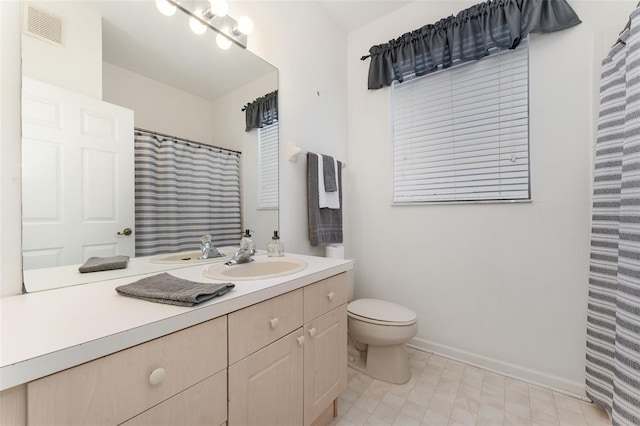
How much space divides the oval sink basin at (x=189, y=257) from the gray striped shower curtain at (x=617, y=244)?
5.35 feet

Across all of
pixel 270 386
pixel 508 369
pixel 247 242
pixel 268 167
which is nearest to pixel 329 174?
pixel 268 167

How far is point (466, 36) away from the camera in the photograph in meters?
1.65

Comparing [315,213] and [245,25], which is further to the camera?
[315,213]

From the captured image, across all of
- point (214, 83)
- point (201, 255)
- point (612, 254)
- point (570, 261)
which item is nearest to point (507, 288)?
point (570, 261)

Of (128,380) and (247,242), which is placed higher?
(247,242)

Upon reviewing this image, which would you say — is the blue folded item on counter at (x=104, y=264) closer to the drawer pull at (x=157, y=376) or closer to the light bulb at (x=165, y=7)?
the drawer pull at (x=157, y=376)

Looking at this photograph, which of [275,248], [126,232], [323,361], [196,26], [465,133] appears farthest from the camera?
[465,133]

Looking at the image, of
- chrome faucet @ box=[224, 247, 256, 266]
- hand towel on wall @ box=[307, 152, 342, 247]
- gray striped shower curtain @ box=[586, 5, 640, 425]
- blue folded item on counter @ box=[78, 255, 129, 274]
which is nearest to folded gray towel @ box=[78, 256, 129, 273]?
blue folded item on counter @ box=[78, 255, 129, 274]

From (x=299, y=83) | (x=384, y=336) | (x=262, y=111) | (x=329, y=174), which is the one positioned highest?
(x=299, y=83)

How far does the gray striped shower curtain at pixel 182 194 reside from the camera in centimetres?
107

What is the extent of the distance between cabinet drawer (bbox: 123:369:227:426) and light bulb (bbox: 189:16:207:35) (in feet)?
4.80

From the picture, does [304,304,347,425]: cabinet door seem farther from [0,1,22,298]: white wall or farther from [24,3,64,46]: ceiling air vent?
[24,3,64,46]: ceiling air vent

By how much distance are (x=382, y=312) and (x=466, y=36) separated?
1821mm

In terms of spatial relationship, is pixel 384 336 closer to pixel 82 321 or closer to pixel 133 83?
pixel 82 321
